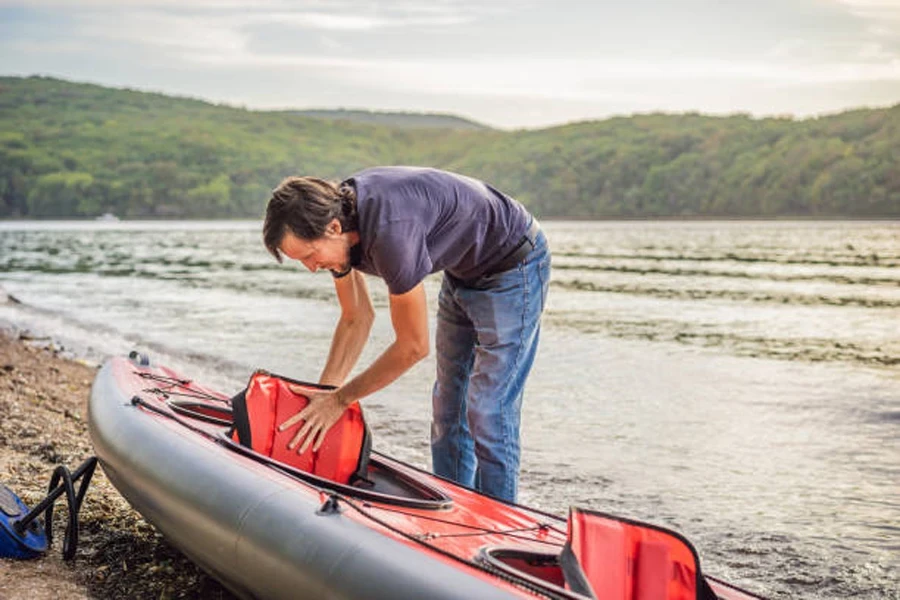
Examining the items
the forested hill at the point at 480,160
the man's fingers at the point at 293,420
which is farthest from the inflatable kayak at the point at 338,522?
the forested hill at the point at 480,160

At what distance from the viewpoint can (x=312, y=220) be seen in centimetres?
374

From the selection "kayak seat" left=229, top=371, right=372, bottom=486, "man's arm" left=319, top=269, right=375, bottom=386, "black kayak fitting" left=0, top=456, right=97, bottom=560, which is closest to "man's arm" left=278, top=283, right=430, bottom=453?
"kayak seat" left=229, top=371, right=372, bottom=486

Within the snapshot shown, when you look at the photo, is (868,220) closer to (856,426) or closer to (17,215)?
(856,426)

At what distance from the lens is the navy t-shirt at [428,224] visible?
12.4ft

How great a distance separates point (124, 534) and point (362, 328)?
5.55 feet

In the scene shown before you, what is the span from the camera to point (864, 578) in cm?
571

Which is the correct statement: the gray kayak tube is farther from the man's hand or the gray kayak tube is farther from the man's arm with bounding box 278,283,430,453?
the man's arm with bounding box 278,283,430,453

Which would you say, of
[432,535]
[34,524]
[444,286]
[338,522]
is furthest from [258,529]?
[34,524]

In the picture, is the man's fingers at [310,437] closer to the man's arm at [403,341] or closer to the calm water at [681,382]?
the man's arm at [403,341]

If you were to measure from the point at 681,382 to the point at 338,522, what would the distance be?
380 inches

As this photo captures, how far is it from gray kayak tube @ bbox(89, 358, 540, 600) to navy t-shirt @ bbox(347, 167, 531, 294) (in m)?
0.92

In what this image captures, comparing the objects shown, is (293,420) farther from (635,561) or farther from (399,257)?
(635,561)

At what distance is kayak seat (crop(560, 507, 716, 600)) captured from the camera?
3.33m

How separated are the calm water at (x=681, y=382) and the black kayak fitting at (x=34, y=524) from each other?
3265 mm
